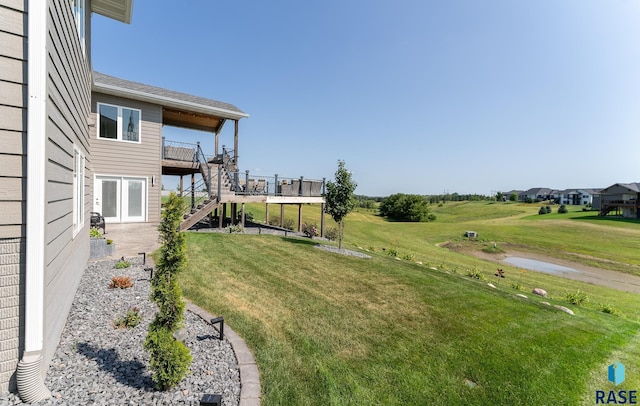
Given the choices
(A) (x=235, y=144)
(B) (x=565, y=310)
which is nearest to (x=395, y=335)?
(B) (x=565, y=310)

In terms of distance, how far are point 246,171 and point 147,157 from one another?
4262mm

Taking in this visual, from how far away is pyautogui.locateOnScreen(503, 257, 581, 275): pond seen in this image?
17.8 m

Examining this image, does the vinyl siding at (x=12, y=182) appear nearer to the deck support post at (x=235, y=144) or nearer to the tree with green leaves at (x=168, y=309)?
the tree with green leaves at (x=168, y=309)

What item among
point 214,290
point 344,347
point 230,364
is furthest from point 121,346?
point 344,347

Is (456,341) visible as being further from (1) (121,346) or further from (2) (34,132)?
(2) (34,132)

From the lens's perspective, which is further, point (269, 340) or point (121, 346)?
point (269, 340)

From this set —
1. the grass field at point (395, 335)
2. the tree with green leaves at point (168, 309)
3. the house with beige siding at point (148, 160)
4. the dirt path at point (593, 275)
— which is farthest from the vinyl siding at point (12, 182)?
the dirt path at point (593, 275)

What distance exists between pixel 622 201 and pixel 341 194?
192 ft

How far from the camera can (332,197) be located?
36.0ft

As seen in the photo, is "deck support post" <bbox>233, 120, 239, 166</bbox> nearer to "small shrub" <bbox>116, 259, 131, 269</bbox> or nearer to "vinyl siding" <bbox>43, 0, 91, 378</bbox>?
"small shrub" <bbox>116, 259, 131, 269</bbox>

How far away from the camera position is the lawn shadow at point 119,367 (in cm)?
277

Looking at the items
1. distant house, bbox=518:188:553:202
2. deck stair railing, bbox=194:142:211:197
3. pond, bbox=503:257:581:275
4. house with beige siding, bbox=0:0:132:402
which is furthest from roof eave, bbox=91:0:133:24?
distant house, bbox=518:188:553:202

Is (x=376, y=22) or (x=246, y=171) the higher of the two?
(x=376, y=22)

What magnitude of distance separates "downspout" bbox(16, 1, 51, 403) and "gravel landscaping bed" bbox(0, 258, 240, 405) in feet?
0.72
